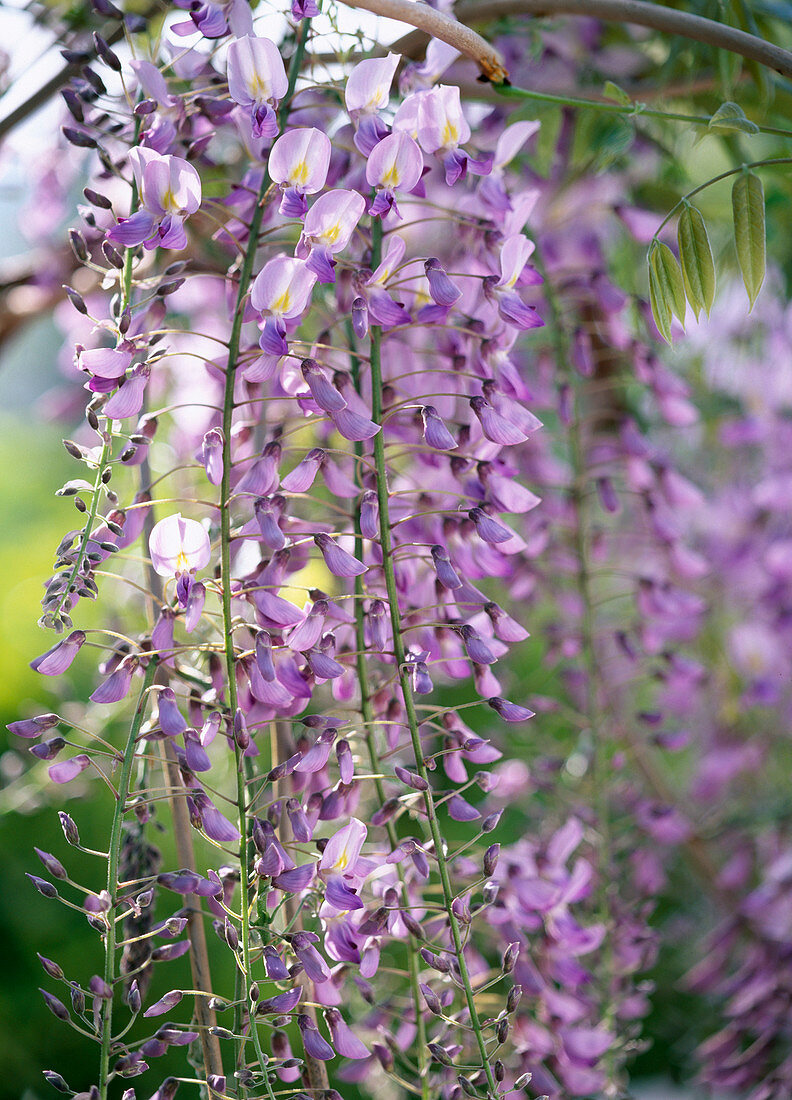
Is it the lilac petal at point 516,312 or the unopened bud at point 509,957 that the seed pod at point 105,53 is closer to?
the lilac petal at point 516,312

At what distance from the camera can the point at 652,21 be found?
0.42 metres

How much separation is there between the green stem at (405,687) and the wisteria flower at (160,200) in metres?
0.08

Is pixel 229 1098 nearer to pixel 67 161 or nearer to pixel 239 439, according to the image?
pixel 239 439

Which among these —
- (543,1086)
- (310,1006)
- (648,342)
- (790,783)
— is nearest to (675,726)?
(790,783)

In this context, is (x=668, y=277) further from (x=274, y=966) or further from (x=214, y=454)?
(x=274, y=966)

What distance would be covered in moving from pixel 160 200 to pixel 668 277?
8.1 inches

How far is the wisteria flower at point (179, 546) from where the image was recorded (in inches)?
13.9

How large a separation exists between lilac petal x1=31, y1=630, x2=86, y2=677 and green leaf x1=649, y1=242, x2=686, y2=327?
0.27 m

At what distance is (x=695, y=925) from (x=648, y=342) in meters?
0.67

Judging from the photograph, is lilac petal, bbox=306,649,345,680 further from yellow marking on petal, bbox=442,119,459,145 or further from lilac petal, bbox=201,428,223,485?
yellow marking on petal, bbox=442,119,459,145

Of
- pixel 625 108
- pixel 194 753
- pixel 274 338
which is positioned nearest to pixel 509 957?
pixel 194 753

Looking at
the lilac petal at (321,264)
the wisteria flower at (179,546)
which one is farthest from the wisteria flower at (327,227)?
the wisteria flower at (179,546)

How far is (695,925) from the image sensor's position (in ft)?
3.52

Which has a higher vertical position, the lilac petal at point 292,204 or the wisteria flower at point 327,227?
the lilac petal at point 292,204
